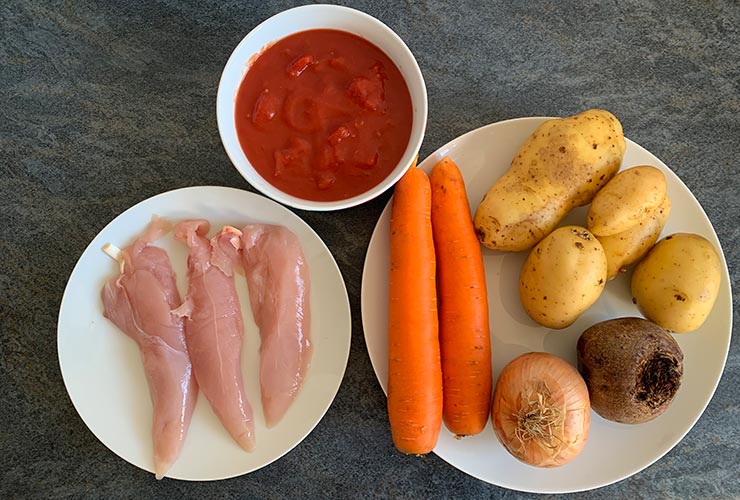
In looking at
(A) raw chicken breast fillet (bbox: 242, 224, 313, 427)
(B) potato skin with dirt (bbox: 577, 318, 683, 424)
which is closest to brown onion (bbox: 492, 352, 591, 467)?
(B) potato skin with dirt (bbox: 577, 318, 683, 424)

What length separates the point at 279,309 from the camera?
4.17 ft

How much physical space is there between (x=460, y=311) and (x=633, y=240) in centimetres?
38

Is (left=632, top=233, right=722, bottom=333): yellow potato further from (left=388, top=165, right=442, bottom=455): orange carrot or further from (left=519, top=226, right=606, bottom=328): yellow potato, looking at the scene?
(left=388, top=165, right=442, bottom=455): orange carrot

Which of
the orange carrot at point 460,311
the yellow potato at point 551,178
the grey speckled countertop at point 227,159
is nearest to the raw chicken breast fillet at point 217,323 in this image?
the grey speckled countertop at point 227,159

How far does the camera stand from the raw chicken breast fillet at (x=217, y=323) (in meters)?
1.25

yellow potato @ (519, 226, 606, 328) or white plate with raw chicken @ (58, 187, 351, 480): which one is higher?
yellow potato @ (519, 226, 606, 328)

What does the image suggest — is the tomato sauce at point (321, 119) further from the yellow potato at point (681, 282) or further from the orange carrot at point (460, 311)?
the yellow potato at point (681, 282)

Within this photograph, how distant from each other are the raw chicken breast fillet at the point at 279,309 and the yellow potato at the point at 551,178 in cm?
41

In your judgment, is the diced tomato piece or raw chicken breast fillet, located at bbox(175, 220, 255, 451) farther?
raw chicken breast fillet, located at bbox(175, 220, 255, 451)

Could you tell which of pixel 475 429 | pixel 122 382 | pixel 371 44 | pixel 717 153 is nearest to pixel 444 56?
pixel 371 44

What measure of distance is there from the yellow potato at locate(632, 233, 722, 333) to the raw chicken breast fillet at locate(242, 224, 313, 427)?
0.71 m

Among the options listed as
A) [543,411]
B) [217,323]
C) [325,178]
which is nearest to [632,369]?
[543,411]

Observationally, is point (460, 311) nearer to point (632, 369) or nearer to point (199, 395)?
point (632, 369)

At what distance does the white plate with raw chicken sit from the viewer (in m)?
1.25
